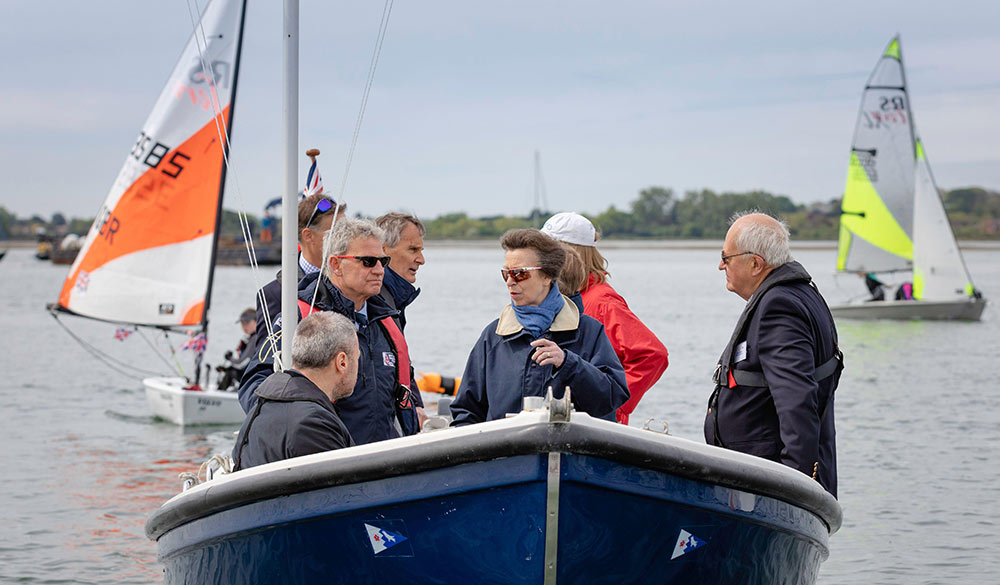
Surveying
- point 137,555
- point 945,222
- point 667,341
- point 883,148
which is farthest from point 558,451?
point 883,148

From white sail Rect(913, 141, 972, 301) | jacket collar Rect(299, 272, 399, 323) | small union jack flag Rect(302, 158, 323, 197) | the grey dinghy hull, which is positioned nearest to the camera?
the grey dinghy hull

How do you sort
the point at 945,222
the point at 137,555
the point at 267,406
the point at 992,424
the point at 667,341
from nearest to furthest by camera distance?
the point at 267,406, the point at 137,555, the point at 992,424, the point at 667,341, the point at 945,222

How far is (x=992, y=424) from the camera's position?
1562cm

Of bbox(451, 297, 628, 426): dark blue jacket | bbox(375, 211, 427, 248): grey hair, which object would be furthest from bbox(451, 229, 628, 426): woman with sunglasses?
bbox(375, 211, 427, 248): grey hair

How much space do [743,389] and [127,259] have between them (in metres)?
13.1

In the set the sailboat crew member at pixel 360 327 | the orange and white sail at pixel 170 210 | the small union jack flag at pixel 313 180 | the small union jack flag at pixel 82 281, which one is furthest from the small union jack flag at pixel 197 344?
the sailboat crew member at pixel 360 327

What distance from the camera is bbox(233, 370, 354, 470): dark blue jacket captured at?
3680 mm

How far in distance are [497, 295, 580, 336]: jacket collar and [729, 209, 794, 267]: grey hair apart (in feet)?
2.14

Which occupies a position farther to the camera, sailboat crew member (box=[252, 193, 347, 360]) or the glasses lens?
sailboat crew member (box=[252, 193, 347, 360])

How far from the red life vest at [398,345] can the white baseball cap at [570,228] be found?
30.1 inches

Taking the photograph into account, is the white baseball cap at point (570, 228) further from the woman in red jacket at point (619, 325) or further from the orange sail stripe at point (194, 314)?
the orange sail stripe at point (194, 314)

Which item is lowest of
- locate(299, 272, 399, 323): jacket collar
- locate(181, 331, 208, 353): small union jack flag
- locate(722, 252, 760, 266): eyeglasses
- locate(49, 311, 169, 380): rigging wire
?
locate(49, 311, 169, 380): rigging wire

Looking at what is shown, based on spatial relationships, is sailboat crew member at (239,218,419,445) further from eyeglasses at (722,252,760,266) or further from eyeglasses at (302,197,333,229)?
eyeglasses at (722,252,760,266)

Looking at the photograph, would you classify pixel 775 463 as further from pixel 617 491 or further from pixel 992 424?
pixel 992 424
